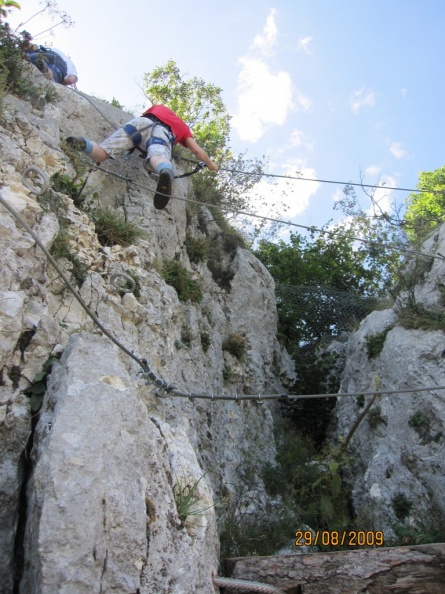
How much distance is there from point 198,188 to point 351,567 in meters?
8.17

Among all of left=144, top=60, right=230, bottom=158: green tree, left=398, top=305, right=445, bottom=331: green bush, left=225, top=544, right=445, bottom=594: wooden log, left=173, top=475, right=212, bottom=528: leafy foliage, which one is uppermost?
left=144, top=60, right=230, bottom=158: green tree

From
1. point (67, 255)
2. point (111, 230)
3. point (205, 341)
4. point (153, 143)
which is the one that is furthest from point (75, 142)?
point (205, 341)

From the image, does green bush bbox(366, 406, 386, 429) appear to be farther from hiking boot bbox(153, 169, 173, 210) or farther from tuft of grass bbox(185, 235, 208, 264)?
hiking boot bbox(153, 169, 173, 210)

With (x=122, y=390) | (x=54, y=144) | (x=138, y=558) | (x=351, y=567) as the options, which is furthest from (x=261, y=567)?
(x=54, y=144)

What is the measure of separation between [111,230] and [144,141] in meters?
2.27

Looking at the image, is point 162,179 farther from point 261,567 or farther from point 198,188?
point 261,567

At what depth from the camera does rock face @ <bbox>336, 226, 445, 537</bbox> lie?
7.26 m

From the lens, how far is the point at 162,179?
7.52 metres

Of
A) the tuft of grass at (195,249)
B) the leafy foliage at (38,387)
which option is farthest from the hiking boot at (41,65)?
the leafy foliage at (38,387)

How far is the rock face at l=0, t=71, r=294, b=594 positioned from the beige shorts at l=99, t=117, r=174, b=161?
0.38 m

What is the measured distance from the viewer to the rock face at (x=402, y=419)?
7257 mm

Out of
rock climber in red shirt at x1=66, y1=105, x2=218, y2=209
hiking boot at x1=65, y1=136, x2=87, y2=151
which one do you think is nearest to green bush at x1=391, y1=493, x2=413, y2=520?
rock climber in red shirt at x1=66, y1=105, x2=218, y2=209

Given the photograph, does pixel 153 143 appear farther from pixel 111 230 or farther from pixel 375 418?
pixel 375 418
